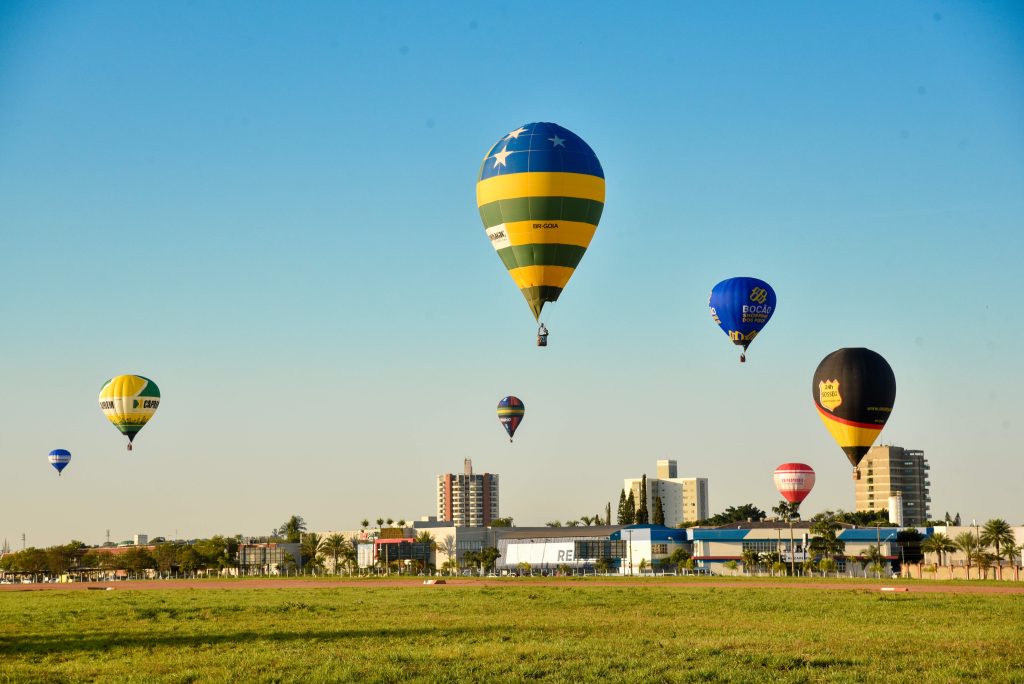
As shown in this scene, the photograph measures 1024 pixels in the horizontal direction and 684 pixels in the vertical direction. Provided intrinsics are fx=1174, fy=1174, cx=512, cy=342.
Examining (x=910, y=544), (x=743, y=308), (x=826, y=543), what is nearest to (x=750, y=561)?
(x=826, y=543)

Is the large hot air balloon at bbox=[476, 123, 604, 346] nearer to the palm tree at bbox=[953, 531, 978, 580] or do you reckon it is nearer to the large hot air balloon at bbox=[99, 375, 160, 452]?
the large hot air balloon at bbox=[99, 375, 160, 452]

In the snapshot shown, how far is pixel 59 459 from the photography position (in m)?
137

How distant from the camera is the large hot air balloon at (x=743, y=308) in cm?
7331

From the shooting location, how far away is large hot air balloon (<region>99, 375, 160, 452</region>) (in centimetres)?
9875

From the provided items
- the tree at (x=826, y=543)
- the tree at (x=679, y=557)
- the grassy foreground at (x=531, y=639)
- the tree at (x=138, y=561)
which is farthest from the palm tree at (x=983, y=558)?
the tree at (x=138, y=561)

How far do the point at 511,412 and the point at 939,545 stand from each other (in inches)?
2239

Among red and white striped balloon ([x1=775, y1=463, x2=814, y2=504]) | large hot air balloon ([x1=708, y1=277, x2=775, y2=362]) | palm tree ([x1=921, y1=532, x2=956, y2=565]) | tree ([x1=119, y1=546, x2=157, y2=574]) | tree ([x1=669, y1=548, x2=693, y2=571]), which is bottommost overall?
tree ([x1=119, y1=546, x2=157, y2=574])

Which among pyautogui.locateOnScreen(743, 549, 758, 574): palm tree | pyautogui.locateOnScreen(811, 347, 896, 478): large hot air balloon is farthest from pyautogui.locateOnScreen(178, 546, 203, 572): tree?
pyautogui.locateOnScreen(811, 347, 896, 478): large hot air balloon

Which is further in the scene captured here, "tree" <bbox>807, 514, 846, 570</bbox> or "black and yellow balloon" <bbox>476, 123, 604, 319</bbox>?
"tree" <bbox>807, 514, 846, 570</bbox>

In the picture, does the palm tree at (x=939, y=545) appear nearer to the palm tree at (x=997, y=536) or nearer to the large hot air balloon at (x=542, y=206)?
the palm tree at (x=997, y=536)

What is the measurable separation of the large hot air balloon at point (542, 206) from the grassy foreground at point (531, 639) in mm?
13707

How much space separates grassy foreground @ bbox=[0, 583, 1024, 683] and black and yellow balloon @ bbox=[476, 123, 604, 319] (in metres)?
14.8

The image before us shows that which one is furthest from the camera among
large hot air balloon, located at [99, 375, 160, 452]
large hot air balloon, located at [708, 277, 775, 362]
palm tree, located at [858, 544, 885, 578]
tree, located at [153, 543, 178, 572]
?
tree, located at [153, 543, 178, 572]

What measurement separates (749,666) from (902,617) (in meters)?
20.1
